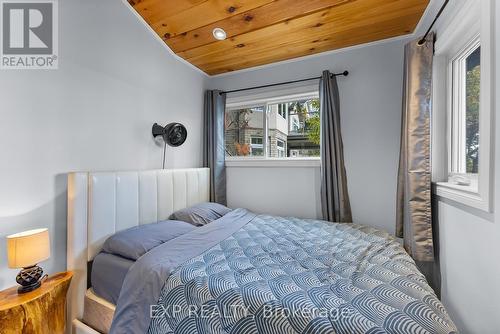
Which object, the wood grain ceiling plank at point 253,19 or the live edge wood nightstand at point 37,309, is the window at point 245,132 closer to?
Answer: the wood grain ceiling plank at point 253,19

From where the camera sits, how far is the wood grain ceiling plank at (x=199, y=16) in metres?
1.78

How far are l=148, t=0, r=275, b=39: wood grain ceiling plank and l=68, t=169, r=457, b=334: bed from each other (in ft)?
4.85

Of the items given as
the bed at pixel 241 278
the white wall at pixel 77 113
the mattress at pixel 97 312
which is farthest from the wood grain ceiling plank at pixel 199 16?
the mattress at pixel 97 312

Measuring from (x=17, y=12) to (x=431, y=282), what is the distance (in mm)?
3508

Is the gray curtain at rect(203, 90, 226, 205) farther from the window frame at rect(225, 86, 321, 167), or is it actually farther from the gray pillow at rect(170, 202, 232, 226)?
the gray pillow at rect(170, 202, 232, 226)

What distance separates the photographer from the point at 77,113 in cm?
158

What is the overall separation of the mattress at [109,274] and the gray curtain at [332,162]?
5.85 feet

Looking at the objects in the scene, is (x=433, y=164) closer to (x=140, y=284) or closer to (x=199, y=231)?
(x=199, y=231)

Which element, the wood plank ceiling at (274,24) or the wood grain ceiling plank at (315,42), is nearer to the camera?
the wood plank ceiling at (274,24)

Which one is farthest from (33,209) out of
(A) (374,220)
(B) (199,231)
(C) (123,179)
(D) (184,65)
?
(A) (374,220)

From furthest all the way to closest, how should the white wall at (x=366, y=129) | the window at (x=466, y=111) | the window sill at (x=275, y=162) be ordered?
the window sill at (x=275, y=162)
the white wall at (x=366, y=129)
the window at (x=466, y=111)

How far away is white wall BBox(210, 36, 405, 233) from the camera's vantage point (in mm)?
2047

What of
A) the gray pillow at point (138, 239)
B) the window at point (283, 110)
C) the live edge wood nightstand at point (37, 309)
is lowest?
the live edge wood nightstand at point (37, 309)

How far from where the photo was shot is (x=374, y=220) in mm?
2115
